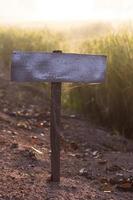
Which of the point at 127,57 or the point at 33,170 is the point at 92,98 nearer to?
the point at 127,57

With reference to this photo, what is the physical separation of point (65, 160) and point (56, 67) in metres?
1.18

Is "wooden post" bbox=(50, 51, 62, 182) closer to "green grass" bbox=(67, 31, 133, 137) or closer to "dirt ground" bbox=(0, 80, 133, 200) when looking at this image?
"dirt ground" bbox=(0, 80, 133, 200)

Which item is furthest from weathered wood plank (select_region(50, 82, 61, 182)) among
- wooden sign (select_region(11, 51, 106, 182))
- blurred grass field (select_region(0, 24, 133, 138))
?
blurred grass field (select_region(0, 24, 133, 138))

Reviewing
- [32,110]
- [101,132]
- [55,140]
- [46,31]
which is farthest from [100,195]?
[46,31]

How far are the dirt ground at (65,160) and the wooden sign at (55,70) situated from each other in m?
0.24

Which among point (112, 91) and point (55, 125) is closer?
point (55, 125)

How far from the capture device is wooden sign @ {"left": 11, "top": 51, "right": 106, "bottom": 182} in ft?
15.9

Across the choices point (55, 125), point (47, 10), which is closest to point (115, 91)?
point (55, 125)

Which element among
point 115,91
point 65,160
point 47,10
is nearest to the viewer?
point 65,160

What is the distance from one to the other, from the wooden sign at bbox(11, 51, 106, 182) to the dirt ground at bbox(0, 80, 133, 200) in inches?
9.4

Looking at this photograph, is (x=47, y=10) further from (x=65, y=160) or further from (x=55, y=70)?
(x=55, y=70)

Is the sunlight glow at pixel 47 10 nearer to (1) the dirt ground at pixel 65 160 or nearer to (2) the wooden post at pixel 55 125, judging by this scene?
(1) the dirt ground at pixel 65 160

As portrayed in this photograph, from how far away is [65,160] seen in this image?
5.86 m

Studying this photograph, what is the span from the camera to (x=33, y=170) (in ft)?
17.5
